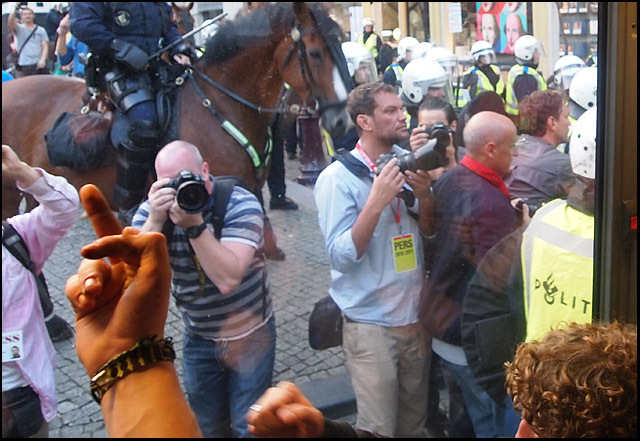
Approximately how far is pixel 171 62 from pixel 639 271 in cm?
152

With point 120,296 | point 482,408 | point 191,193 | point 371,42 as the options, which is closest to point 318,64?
point 371,42

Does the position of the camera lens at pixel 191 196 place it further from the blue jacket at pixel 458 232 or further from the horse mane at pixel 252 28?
the blue jacket at pixel 458 232

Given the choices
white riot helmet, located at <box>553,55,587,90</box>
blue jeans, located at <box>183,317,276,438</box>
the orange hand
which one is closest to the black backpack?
blue jeans, located at <box>183,317,276,438</box>

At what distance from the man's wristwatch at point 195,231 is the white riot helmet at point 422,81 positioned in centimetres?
74

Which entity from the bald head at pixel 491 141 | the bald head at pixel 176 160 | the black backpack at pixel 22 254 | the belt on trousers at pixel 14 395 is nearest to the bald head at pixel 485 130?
the bald head at pixel 491 141

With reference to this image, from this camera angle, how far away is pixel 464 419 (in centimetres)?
226

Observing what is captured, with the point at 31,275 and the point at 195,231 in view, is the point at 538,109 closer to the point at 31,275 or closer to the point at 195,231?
the point at 195,231

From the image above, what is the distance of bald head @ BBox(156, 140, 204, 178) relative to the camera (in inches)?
73.0

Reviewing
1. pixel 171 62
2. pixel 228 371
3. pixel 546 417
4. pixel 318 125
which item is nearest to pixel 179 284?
pixel 228 371

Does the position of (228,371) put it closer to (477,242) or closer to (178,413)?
(477,242)

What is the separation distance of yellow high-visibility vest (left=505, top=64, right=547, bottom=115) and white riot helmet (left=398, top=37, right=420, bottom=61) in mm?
343

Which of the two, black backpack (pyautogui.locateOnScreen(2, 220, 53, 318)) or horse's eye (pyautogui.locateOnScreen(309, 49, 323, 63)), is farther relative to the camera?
horse's eye (pyautogui.locateOnScreen(309, 49, 323, 63))

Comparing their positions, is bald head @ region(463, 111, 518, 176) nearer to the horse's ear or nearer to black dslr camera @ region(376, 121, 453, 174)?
black dslr camera @ region(376, 121, 453, 174)

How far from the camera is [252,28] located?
86.2 inches
